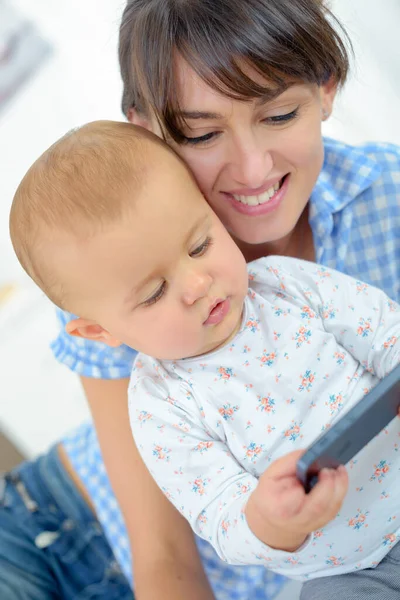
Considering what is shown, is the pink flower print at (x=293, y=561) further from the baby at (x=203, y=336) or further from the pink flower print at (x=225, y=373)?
the pink flower print at (x=225, y=373)

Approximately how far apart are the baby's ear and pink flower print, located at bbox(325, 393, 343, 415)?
0.34m

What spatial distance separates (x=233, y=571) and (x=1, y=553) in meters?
0.52

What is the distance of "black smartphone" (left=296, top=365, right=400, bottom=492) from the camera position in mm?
732

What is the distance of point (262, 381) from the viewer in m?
1.06

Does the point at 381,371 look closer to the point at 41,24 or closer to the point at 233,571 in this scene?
the point at 233,571

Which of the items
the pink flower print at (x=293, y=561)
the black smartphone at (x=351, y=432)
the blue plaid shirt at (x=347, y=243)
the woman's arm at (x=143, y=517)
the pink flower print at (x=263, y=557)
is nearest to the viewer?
the black smartphone at (x=351, y=432)

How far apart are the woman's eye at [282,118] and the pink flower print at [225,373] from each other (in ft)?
1.32

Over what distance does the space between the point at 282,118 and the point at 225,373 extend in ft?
1.39

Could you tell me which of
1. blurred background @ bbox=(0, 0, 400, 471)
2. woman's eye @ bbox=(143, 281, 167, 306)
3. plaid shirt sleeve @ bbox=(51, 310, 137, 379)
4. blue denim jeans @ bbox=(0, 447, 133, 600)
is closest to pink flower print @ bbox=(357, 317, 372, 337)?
woman's eye @ bbox=(143, 281, 167, 306)

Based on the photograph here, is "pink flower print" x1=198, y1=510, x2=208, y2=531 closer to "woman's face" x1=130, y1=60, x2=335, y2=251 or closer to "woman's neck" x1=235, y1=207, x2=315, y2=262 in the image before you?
"woman's face" x1=130, y1=60, x2=335, y2=251

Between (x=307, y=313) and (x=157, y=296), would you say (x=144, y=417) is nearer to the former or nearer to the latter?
(x=157, y=296)

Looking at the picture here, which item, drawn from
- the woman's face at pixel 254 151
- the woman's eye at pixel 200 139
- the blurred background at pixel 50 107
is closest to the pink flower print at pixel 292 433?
the woman's face at pixel 254 151

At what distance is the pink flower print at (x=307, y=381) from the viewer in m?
1.06

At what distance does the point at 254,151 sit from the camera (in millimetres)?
1093
